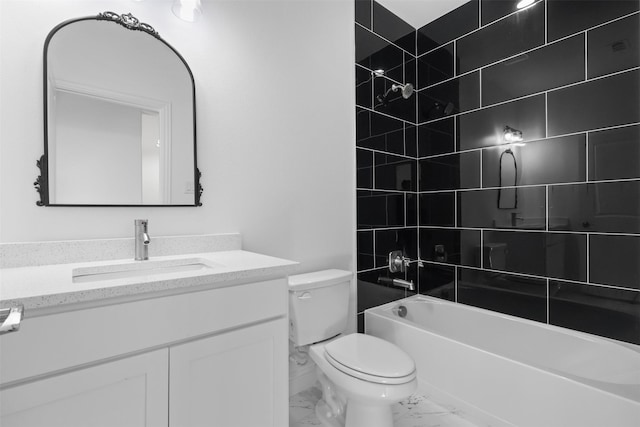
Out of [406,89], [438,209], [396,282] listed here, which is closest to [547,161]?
[438,209]

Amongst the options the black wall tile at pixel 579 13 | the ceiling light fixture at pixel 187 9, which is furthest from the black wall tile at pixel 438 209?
the ceiling light fixture at pixel 187 9

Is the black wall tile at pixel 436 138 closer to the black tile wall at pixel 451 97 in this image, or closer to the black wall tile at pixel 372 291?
the black tile wall at pixel 451 97

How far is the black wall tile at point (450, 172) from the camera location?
224 centimetres

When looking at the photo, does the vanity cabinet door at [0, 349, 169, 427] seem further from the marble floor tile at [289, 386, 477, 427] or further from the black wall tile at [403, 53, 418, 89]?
the black wall tile at [403, 53, 418, 89]

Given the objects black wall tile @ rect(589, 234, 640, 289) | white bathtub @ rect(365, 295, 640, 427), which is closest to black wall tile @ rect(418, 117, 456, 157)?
black wall tile @ rect(589, 234, 640, 289)

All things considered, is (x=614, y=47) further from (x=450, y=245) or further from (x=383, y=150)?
(x=450, y=245)

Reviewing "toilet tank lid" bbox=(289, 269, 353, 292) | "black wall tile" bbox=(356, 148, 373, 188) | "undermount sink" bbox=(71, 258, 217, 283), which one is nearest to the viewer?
"undermount sink" bbox=(71, 258, 217, 283)

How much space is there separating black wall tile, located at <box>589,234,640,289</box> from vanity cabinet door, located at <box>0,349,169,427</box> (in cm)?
212

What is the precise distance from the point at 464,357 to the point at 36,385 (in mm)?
1730

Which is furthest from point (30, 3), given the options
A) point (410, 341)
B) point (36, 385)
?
point (410, 341)

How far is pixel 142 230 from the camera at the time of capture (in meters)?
1.29

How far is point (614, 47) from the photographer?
168cm

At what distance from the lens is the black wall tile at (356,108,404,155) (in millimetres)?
2180

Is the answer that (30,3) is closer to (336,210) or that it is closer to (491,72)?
(336,210)
